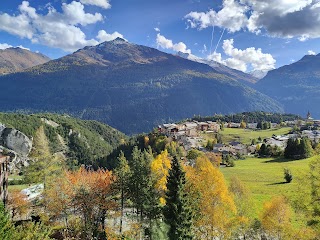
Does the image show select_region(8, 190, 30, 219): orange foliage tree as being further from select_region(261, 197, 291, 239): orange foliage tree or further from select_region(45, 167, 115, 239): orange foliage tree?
select_region(261, 197, 291, 239): orange foliage tree

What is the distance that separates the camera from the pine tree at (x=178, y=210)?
35656 millimetres

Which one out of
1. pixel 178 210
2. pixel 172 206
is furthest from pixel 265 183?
pixel 172 206

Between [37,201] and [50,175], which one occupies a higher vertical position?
[50,175]

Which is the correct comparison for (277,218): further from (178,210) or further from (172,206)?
(172,206)

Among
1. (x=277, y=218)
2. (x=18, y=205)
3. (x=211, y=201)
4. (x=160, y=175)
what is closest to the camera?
(x=211, y=201)

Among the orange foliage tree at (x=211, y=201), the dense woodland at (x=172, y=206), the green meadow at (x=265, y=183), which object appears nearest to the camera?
the dense woodland at (x=172, y=206)

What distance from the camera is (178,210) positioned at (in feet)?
119

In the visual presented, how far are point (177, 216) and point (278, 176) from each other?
53.4 meters

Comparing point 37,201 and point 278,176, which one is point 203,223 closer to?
point 37,201

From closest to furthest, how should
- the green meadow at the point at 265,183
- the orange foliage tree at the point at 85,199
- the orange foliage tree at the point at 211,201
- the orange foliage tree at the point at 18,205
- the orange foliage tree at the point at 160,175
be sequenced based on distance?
the orange foliage tree at the point at 211,201 < the orange foliage tree at the point at 85,199 < the orange foliage tree at the point at 160,175 < the orange foliage tree at the point at 18,205 < the green meadow at the point at 265,183

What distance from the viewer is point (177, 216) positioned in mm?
35812

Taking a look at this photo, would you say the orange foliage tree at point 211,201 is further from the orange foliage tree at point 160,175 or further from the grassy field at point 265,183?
the grassy field at point 265,183

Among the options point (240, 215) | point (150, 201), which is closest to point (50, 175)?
point (150, 201)

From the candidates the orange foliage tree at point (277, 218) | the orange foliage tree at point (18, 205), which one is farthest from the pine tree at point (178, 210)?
the orange foliage tree at point (18, 205)
